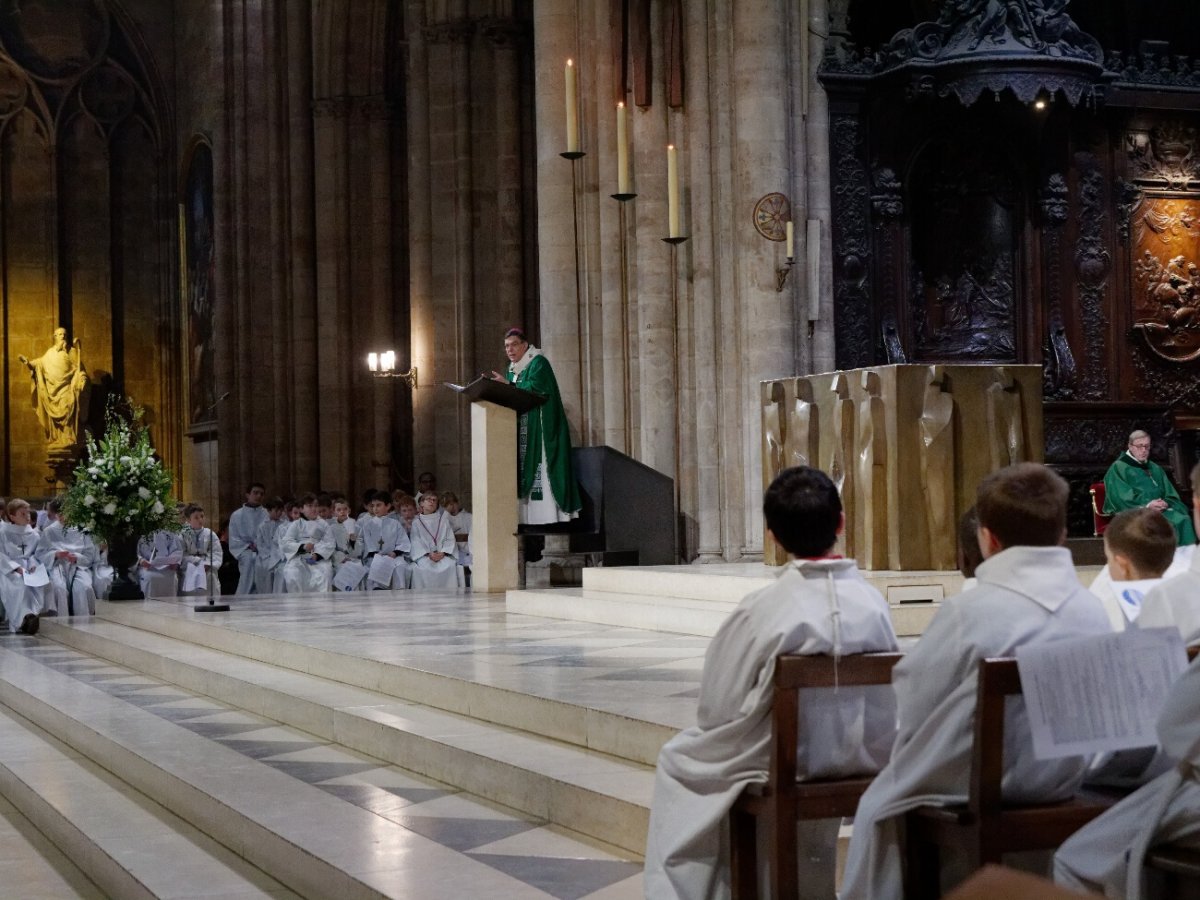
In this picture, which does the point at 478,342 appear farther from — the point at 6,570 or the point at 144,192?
the point at 144,192

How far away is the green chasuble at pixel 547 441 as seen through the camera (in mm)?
13547

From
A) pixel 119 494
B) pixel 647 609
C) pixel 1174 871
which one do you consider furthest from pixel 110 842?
pixel 119 494

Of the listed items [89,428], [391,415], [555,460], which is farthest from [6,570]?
[89,428]

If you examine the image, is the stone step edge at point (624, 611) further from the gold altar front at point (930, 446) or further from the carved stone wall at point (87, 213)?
the carved stone wall at point (87, 213)

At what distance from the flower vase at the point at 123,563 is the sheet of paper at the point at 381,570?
8.69 feet

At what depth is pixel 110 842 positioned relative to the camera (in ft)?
21.2

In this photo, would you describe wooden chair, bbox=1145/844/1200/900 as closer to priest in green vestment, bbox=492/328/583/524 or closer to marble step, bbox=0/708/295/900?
marble step, bbox=0/708/295/900

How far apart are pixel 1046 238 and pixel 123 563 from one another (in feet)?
29.8

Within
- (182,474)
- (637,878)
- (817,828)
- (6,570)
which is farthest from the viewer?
(182,474)

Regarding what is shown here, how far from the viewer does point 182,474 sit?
30312mm

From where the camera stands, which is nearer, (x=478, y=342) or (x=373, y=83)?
(x=478, y=342)

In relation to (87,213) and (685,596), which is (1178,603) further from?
(87,213)

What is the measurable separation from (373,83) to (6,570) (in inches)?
423

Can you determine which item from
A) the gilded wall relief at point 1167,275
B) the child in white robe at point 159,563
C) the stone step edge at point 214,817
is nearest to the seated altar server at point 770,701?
the stone step edge at point 214,817
